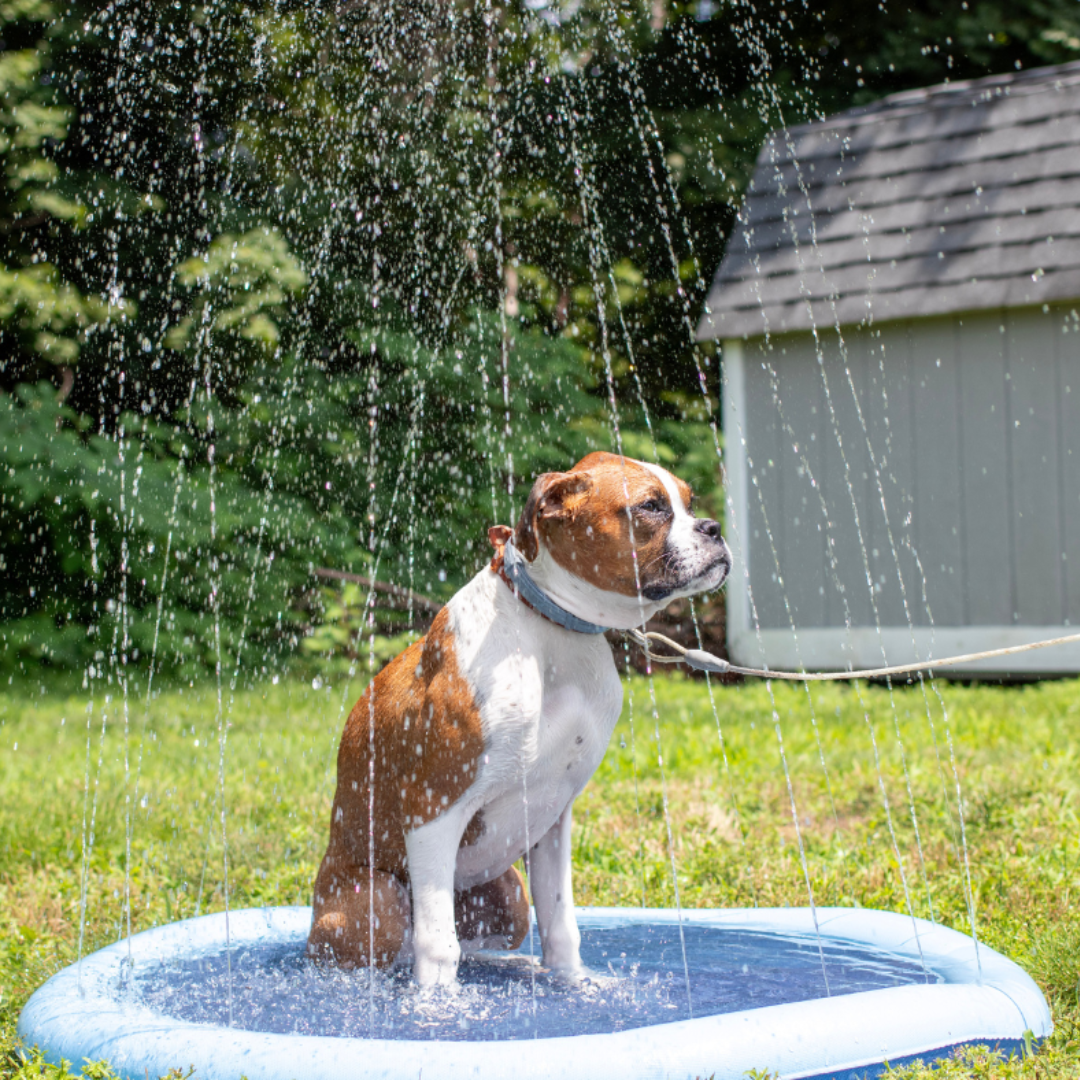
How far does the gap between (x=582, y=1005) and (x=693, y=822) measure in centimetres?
239

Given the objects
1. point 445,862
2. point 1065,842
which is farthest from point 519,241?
point 445,862

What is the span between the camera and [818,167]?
32.1 feet

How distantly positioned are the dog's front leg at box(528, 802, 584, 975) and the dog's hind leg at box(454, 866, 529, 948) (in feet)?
0.69

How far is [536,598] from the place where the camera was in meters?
2.70

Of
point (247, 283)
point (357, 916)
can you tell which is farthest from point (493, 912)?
point (247, 283)

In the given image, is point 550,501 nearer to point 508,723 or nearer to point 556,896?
point 508,723

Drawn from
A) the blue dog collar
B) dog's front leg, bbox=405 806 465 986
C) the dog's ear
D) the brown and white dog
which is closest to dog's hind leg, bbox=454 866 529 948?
the brown and white dog

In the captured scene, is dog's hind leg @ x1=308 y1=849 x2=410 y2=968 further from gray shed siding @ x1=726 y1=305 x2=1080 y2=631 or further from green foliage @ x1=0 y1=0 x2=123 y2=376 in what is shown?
green foliage @ x1=0 y1=0 x2=123 y2=376

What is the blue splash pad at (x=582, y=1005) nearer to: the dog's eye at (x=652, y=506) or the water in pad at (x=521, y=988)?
the water in pad at (x=521, y=988)

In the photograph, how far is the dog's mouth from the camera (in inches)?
104

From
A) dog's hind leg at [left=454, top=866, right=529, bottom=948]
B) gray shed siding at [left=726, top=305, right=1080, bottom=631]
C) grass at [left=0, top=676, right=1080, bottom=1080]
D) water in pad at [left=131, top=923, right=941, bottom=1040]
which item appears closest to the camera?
water in pad at [left=131, top=923, right=941, bottom=1040]

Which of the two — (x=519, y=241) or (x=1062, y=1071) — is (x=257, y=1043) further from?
(x=519, y=241)

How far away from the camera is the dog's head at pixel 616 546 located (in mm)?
2648

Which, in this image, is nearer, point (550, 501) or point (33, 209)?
point (550, 501)
